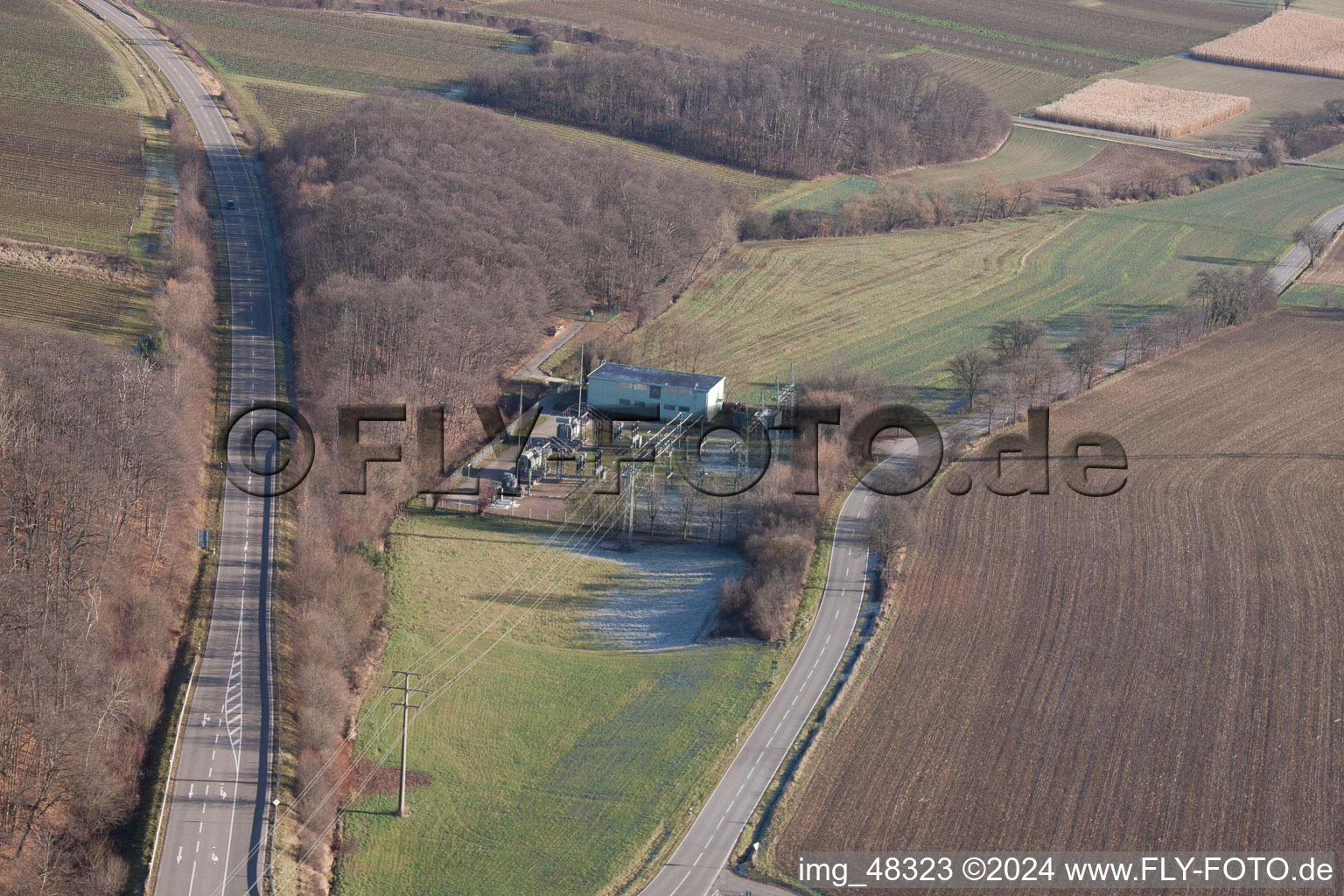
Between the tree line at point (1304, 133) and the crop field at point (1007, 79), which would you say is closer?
the tree line at point (1304, 133)

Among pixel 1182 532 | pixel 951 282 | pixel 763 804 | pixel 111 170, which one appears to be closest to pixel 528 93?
pixel 111 170

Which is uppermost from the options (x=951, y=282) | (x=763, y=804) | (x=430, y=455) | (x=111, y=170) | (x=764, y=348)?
(x=111, y=170)

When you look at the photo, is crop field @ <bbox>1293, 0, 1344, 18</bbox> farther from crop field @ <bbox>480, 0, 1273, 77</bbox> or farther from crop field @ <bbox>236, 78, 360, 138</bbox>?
crop field @ <bbox>236, 78, 360, 138</bbox>

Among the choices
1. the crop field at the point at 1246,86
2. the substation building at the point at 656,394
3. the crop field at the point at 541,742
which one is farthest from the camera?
the crop field at the point at 1246,86

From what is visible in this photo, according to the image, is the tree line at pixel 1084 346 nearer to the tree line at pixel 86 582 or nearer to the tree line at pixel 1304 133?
the tree line at pixel 86 582

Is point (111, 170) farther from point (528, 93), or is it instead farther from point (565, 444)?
point (565, 444)

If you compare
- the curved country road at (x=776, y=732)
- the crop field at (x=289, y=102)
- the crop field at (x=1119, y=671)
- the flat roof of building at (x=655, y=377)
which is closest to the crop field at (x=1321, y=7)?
the crop field at (x=289, y=102)

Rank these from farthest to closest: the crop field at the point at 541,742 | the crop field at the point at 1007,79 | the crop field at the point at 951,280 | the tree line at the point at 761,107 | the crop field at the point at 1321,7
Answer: the crop field at the point at 1321,7 → the crop field at the point at 1007,79 → the tree line at the point at 761,107 → the crop field at the point at 951,280 → the crop field at the point at 541,742

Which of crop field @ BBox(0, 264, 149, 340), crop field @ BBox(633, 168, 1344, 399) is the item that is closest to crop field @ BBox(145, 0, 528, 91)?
crop field @ BBox(633, 168, 1344, 399)
